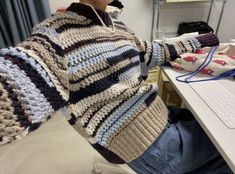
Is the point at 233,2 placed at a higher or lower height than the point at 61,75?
lower

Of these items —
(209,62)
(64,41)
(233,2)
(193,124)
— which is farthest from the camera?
(233,2)

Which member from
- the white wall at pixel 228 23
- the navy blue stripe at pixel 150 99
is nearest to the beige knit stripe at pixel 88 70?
the navy blue stripe at pixel 150 99

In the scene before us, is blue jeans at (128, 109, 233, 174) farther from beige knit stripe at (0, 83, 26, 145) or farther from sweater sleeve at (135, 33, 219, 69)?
beige knit stripe at (0, 83, 26, 145)

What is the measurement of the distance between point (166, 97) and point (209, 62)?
48cm

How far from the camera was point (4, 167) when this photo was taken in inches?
58.2

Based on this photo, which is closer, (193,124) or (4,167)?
(193,124)

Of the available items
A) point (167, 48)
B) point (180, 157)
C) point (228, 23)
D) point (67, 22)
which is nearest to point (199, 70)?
point (167, 48)

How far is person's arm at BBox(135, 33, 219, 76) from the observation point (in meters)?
1.04

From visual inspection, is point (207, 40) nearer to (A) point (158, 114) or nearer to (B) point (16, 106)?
(A) point (158, 114)

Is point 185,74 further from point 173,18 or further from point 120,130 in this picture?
point 173,18

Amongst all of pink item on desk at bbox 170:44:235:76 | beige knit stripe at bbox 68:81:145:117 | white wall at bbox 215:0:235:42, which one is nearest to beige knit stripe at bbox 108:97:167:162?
beige knit stripe at bbox 68:81:145:117

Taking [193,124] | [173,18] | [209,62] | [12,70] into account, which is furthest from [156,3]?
[12,70]

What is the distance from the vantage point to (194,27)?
2115mm

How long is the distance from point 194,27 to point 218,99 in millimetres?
1424
